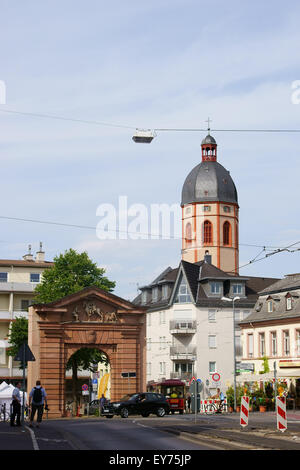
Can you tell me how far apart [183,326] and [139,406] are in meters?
47.4

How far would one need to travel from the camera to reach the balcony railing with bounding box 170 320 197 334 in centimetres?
9494

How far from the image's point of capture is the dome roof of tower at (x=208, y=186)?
11881 centimetres

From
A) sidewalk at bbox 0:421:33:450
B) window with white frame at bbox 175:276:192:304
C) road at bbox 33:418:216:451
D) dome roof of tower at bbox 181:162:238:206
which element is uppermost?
dome roof of tower at bbox 181:162:238:206

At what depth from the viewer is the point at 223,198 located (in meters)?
119

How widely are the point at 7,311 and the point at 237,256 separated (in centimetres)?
3689

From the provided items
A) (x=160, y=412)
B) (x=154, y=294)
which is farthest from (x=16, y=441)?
(x=154, y=294)

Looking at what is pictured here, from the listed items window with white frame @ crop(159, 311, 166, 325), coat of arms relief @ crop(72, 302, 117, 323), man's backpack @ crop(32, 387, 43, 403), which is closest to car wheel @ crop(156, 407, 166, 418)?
coat of arms relief @ crop(72, 302, 117, 323)

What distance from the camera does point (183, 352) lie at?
94.1m

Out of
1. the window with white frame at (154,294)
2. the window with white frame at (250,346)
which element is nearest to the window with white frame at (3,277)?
the window with white frame at (154,294)

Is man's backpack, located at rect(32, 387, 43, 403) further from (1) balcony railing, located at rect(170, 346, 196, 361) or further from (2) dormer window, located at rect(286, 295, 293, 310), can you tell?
(1) balcony railing, located at rect(170, 346, 196, 361)

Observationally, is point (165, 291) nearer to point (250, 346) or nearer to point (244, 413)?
point (250, 346)

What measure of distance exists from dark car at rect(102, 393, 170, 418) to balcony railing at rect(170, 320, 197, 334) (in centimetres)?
4510

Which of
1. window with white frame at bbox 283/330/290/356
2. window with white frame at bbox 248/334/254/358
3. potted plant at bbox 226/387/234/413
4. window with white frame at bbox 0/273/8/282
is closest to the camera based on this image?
potted plant at bbox 226/387/234/413
